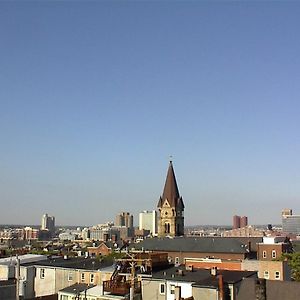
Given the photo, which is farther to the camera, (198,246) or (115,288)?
(198,246)

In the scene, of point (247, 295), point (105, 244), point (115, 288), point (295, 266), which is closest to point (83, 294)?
point (115, 288)

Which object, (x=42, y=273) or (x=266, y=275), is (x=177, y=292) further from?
(x=266, y=275)

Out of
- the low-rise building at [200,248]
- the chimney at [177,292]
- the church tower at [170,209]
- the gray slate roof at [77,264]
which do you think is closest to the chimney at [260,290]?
the chimney at [177,292]

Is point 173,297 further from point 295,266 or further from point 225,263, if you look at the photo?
point 225,263

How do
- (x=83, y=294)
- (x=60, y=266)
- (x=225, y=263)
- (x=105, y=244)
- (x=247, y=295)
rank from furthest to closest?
(x=105, y=244) < (x=225, y=263) < (x=60, y=266) < (x=83, y=294) < (x=247, y=295)

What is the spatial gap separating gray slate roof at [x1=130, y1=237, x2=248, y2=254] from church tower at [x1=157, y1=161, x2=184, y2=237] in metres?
25.2

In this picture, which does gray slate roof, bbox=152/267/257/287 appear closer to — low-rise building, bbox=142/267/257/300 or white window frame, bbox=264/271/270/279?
low-rise building, bbox=142/267/257/300

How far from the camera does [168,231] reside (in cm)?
11925

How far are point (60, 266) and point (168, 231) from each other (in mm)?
68927

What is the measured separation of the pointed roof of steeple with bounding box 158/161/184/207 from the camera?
119 meters

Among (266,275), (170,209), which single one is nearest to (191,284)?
(266,275)

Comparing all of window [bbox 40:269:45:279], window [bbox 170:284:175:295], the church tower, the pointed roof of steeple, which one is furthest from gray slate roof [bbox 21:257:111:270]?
the pointed roof of steeple

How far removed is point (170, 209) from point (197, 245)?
3339cm

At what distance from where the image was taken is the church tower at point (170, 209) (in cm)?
11903
